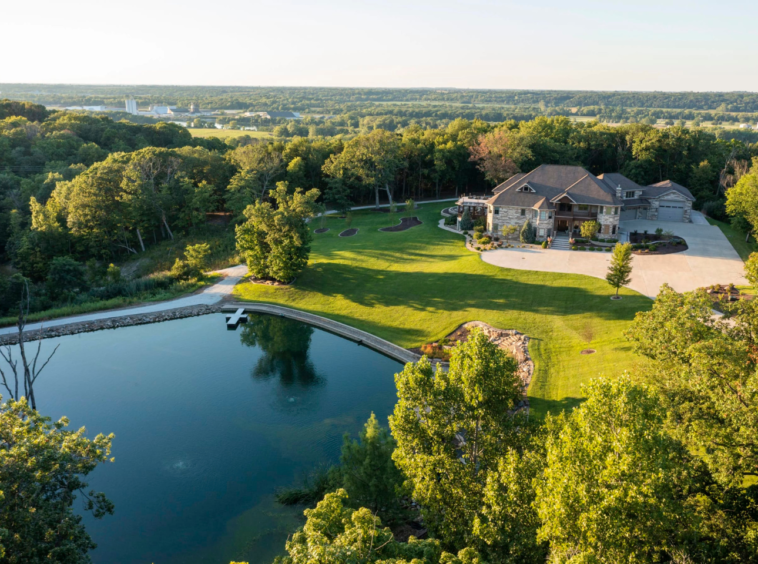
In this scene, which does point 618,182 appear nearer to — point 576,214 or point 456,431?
point 576,214

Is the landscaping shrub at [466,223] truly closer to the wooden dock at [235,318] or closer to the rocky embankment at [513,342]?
the rocky embankment at [513,342]

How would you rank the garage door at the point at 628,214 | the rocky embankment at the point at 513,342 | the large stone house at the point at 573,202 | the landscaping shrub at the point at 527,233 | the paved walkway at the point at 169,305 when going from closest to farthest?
the rocky embankment at the point at 513,342 < the paved walkway at the point at 169,305 < the landscaping shrub at the point at 527,233 < the large stone house at the point at 573,202 < the garage door at the point at 628,214

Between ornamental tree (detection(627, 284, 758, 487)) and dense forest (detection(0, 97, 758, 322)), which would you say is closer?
ornamental tree (detection(627, 284, 758, 487))

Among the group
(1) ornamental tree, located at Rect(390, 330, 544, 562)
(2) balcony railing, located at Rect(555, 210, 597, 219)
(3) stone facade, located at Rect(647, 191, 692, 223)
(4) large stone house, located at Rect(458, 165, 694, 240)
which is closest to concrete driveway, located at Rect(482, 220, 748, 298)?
(4) large stone house, located at Rect(458, 165, 694, 240)

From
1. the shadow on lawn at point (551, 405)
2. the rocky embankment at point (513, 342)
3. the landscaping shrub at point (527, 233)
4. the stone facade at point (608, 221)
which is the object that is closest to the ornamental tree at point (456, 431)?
the shadow on lawn at point (551, 405)

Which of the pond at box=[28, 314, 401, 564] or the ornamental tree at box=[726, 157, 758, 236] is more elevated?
the ornamental tree at box=[726, 157, 758, 236]

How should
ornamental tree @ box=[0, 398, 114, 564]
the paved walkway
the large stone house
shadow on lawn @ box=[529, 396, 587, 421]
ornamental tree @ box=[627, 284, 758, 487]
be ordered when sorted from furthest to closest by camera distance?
the large stone house < the paved walkway < shadow on lawn @ box=[529, 396, 587, 421] < ornamental tree @ box=[627, 284, 758, 487] < ornamental tree @ box=[0, 398, 114, 564]

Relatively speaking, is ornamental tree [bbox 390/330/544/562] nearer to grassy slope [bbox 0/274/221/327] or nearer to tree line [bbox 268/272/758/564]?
tree line [bbox 268/272/758/564]
